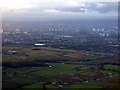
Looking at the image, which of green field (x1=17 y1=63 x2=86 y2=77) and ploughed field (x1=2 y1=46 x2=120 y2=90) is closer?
ploughed field (x1=2 y1=46 x2=120 y2=90)

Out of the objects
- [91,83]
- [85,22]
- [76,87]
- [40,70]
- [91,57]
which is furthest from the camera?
[85,22]

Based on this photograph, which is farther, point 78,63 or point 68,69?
point 78,63

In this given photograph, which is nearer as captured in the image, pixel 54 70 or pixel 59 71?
pixel 59 71

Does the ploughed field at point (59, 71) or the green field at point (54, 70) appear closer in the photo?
the ploughed field at point (59, 71)

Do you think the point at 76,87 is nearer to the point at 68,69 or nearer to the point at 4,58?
the point at 68,69

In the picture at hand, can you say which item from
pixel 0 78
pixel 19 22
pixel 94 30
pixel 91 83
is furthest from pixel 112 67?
pixel 19 22

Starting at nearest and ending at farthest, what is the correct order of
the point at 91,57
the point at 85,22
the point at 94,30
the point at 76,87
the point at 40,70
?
the point at 76,87 < the point at 40,70 < the point at 91,57 < the point at 94,30 < the point at 85,22

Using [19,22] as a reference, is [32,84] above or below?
below
